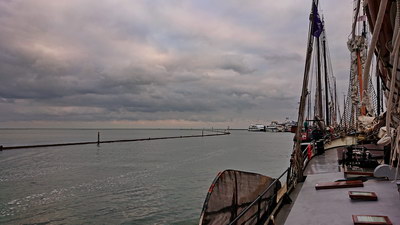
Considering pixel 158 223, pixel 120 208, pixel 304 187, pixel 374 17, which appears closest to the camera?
pixel 374 17

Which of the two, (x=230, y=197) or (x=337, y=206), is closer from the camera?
(x=337, y=206)

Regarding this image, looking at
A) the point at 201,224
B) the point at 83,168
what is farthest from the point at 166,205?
the point at 83,168

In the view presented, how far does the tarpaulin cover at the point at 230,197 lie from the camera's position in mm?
5738

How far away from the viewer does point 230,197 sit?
6613mm

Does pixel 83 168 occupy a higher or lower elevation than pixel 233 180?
lower

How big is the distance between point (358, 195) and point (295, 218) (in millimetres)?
1578

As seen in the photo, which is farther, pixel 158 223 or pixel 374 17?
pixel 158 223

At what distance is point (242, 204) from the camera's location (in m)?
7.14

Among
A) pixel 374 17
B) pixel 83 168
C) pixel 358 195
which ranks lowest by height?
pixel 83 168

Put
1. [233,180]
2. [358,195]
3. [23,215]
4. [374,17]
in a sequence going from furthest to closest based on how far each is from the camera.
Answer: [23,215] < [233,180] < [358,195] < [374,17]

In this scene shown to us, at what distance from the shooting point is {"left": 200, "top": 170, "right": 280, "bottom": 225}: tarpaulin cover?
5738 millimetres

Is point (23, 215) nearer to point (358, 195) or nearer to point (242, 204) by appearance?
point (242, 204)

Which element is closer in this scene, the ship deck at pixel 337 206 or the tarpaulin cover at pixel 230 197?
the ship deck at pixel 337 206

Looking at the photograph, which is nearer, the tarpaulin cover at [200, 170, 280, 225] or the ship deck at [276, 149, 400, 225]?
the ship deck at [276, 149, 400, 225]
